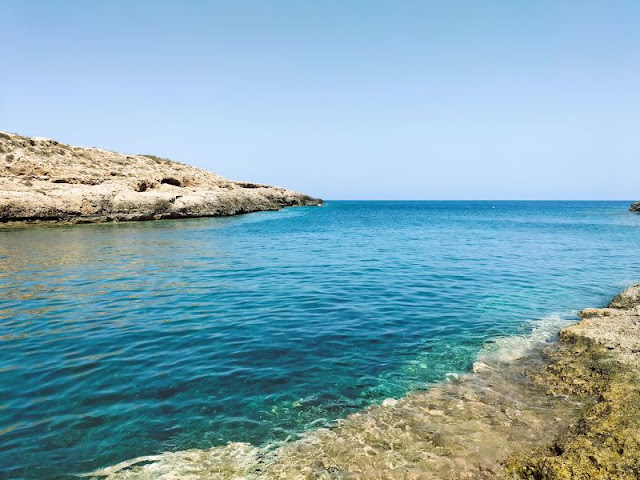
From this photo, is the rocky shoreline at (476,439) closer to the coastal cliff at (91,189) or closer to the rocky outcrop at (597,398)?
the rocky outcrop at (597,398)

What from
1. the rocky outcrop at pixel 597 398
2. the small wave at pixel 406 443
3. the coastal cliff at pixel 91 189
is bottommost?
the small wave at pixel 406 443

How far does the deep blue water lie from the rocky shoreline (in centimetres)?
45

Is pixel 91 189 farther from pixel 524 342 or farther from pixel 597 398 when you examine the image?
pixel 597 398

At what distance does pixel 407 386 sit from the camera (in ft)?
28.0

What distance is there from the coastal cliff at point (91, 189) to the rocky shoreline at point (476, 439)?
53.9 m

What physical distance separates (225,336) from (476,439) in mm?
7547

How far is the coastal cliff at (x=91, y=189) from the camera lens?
4852 cm

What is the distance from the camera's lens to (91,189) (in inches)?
2131

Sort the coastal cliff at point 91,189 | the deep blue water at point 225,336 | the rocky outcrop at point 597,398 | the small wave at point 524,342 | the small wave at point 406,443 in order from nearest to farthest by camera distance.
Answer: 1. the rocky outcrop at point 597,398
2. the small wave at point 406,443
3. the deep blue water at point 225,336
4. the small wave at point 524,342
5. the coastal cliff at point 91,189

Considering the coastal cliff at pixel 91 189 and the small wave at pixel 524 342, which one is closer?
the small wave at pixel 524 342

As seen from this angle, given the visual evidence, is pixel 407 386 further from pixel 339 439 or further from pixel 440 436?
pixel 339 439

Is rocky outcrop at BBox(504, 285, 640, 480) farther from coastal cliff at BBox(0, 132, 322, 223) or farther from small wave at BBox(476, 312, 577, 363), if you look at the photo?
coastal cliff at BBox(0, 132, 322, 223)

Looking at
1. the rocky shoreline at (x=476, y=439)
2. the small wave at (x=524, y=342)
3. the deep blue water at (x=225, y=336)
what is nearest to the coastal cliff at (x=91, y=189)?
the deep blue water at (x=225, y=336)

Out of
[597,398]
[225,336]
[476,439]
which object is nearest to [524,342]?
[597,398]
